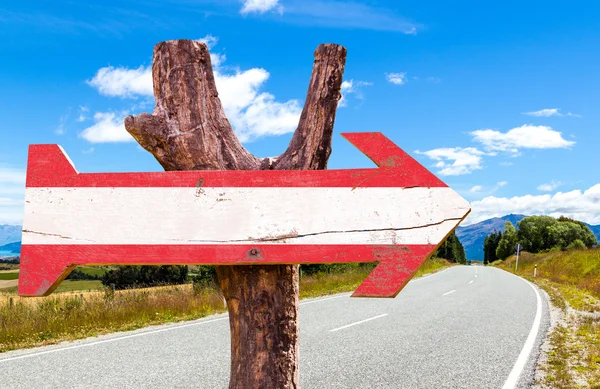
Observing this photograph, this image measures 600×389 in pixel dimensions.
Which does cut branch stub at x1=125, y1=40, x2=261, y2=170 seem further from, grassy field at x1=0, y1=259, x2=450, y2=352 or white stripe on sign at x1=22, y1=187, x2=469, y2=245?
grassy field at x1=0, y1=259, x2=450, y2=352

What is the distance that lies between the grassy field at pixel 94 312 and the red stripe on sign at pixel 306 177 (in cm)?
792

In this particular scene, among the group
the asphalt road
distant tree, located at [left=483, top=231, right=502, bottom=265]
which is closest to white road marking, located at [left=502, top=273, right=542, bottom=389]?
the asphalt road

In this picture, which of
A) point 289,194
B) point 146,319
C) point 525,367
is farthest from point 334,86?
point 146,319

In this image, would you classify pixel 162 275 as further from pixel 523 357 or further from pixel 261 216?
pixel 261 216

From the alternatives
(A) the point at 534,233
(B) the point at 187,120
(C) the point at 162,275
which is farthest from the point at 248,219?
(A) the point at 534,233

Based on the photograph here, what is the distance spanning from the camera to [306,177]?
75.5 inches

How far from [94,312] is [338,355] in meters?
5.51

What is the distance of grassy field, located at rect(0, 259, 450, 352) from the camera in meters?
9.34

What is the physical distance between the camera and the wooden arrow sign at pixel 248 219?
1878 mm

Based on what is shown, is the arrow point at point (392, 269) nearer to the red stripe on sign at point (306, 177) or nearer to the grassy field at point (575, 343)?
the red stripe on sign at point (306, 177)

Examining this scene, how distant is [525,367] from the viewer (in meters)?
7.18

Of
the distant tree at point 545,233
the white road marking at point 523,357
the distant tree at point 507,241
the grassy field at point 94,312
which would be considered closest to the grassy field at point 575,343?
the white road marking at point 523,357

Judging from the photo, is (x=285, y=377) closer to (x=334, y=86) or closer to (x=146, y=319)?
(x=334, y=86)

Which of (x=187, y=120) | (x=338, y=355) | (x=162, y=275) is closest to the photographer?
(x=187, y=120)
